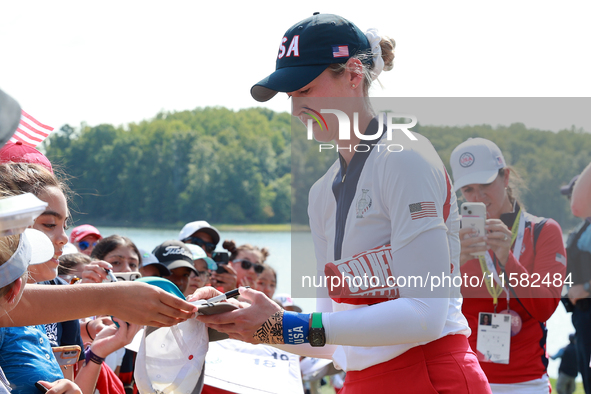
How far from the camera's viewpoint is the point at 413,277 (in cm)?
189

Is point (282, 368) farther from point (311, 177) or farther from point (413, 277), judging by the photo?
point (413, 277)

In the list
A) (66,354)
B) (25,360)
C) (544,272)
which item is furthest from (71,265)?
(544,272)

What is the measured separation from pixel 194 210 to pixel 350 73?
32872 millimetres

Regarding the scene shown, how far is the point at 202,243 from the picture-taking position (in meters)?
6.57

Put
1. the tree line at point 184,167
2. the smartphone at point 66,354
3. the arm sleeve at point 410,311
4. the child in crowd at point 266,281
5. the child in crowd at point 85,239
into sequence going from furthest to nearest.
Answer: the tree line at point 184,167 → the child in crowd at point 266,281 → the child in crowd at point 85,239 → the smartphone at point 66,354 → the arm sleeve at point 410,311

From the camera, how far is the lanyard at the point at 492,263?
3.85 meters

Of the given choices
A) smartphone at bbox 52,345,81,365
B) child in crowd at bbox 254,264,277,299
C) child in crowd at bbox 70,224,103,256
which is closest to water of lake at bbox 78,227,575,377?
child in crowd at bbox 254,264,277,299

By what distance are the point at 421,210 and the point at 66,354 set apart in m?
1.92

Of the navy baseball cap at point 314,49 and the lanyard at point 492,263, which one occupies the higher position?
the navy baseball cap at point 314,49

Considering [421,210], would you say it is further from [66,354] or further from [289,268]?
[289,268]

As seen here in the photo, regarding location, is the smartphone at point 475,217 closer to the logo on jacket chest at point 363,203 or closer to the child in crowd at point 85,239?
the logo on jacket chest at point 363,203

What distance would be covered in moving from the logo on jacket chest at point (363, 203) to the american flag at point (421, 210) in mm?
190

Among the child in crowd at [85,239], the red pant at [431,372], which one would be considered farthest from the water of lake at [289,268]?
the child in crowd at [85,239]

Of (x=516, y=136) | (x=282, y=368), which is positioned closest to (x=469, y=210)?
(x=282, y=368)
